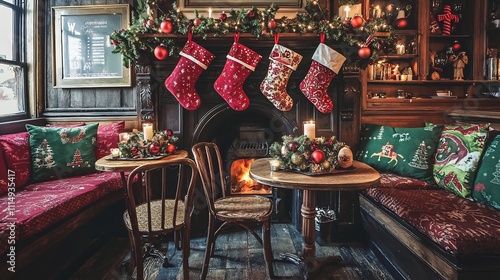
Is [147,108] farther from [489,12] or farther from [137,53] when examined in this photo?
[489,12]

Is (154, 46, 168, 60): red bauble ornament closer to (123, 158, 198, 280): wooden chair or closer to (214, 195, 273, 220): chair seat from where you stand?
(123, 158, 198, 280): wooden chair

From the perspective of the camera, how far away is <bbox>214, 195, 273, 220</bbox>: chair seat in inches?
78.0

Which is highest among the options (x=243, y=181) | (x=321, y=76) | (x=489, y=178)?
(x=321, y=76)

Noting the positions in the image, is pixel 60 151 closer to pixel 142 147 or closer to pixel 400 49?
pixel 142 147

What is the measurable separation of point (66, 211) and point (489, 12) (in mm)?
3968

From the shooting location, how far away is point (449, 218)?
1.69 metres

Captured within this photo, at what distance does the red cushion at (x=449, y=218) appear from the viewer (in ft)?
4.82

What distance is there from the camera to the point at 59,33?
302 cm

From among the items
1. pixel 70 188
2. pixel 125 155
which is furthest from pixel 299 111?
pixel 70 188

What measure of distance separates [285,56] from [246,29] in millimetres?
362

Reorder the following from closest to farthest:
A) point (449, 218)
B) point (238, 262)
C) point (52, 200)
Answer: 1. point (449, 218)
2. point (52, 200)
3. point (238, 262)

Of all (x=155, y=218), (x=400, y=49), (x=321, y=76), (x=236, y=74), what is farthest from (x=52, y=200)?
(x=400, y=49)

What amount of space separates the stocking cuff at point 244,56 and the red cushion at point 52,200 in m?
1.30

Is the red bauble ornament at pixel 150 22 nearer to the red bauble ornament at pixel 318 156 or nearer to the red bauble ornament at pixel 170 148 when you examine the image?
the red bauble ornament at pixel 170 148
